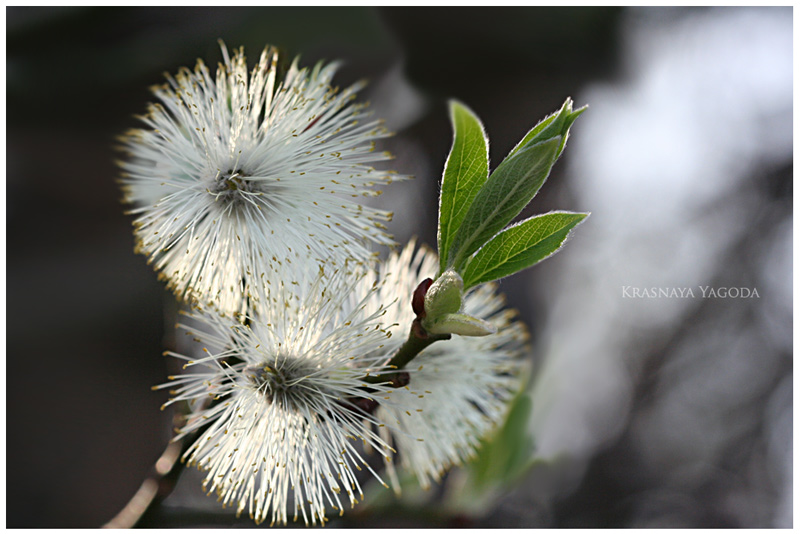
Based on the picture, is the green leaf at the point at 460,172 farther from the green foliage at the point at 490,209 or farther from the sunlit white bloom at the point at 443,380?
the sunlit white bloom at the point at 443,380

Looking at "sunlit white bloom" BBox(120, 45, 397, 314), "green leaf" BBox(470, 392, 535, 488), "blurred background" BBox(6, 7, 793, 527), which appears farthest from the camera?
"blurred background" BBox(6, 7, 793, 527)

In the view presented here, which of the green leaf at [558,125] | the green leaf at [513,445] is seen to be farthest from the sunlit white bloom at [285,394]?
the green leaf at [513,445]

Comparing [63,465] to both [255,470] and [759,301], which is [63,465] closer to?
[255,470]

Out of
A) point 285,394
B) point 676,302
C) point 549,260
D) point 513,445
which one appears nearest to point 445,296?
point 285,394

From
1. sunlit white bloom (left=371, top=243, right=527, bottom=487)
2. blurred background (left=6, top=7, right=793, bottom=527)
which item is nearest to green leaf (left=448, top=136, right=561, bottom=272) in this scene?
sunlit white bloom (left=371, top=243, right=527, bottom=487)

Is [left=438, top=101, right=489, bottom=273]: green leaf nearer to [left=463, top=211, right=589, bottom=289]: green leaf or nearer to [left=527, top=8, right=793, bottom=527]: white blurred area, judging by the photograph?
[left=463, top=211, right=589, bottom=289]: green leaf

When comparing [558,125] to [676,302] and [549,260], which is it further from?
[676,302]
